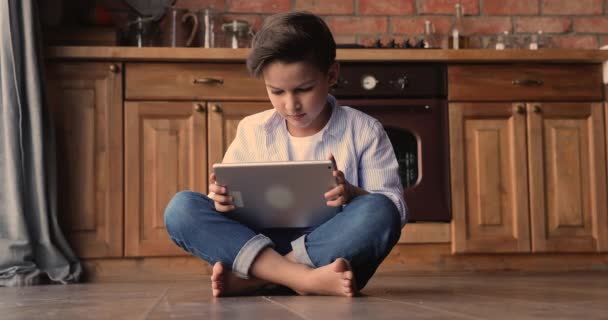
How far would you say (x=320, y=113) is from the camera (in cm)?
170

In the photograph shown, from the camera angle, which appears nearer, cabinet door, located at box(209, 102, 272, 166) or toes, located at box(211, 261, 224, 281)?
toes, located at box(211, 261, 224, 281)

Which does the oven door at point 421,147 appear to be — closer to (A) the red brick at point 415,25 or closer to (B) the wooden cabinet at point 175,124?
(B) the wooden cabinet at point 175,124

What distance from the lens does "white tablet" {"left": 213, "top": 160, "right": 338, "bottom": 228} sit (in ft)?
4.75

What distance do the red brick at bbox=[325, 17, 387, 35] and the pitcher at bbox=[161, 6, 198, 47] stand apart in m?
0.57

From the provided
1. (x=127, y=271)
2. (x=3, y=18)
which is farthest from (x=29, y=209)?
(x=3, y=18)

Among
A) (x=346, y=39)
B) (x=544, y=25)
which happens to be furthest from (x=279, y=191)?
(x=544, y=25)

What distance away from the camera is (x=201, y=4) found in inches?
132

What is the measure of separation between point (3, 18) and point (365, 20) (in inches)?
57.4

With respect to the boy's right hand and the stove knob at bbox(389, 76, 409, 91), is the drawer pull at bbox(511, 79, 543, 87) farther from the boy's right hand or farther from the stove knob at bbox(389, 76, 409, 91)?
the boy's right hand

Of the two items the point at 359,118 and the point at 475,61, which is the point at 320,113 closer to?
the point at 359,118

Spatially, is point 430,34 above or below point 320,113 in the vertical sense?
above

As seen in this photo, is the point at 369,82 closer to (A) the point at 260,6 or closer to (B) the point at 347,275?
(A) the point at 260,6

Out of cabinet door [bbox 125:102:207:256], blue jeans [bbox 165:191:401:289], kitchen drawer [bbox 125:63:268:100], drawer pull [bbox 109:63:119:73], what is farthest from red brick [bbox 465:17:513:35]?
blue jeans [bbox 165:191:401:289]

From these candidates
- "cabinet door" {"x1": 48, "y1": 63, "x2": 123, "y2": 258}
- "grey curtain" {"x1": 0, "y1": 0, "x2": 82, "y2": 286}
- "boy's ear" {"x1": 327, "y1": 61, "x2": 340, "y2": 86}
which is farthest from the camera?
"cabinet door" {"x1": 48, "y1": 63, "x2": 123, "y2": 258}
